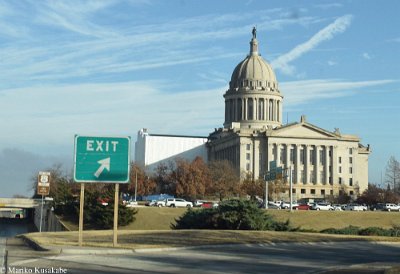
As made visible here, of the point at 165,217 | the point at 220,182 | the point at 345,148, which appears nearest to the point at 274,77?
the point at 345,148

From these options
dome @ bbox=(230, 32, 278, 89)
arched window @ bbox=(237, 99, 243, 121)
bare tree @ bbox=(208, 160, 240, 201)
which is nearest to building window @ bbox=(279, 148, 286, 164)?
arched window @ bbox=(237, 99, 243, 121)

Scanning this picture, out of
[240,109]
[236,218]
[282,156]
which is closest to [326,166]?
[282,156]

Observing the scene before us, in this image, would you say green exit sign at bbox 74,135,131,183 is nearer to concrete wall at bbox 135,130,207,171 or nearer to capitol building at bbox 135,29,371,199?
capitol building at bbox 135,29,371,199

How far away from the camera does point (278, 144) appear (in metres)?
158

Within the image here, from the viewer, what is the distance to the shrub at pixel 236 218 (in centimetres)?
3859

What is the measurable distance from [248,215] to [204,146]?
6075 inches

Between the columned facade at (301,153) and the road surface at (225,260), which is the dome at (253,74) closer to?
the columned facade at (301,153)

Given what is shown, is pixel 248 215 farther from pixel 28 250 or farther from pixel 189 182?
pixel 189 182

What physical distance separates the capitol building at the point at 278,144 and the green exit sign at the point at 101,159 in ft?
409

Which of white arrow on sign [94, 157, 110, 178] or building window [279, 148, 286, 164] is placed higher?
building window [279, 148, 286, 164]

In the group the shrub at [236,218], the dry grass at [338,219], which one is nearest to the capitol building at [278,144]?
the dry grass at [338,219]

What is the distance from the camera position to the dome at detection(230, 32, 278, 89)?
174 meters

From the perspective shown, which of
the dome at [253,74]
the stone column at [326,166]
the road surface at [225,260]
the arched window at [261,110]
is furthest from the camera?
the arched window at [261,110]

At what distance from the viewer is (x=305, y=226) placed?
61469 mm
